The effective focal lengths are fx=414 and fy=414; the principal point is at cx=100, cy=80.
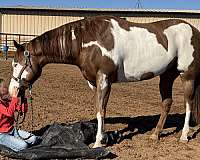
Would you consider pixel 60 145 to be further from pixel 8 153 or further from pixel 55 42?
pixel 55 42

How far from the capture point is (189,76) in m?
6.40

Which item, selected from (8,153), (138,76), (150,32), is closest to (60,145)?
(8,153)

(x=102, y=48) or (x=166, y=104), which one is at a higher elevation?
(x=102, y=48)

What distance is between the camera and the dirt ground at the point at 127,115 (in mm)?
5789

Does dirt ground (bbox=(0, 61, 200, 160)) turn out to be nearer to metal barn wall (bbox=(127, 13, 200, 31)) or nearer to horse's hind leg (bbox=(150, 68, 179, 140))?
horse's hind leg (bbox=(150, 68, 179, 140))

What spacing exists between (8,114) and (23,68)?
2.37 feet

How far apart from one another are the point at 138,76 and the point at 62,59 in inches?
45.3

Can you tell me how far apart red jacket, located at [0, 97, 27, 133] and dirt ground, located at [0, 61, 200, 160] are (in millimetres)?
1260

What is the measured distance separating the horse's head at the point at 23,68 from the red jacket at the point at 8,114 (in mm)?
335

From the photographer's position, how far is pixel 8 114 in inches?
205

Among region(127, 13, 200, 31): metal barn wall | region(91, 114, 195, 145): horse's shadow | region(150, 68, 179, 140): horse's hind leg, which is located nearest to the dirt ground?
region(91, 114, 195, 145): horse's shadow

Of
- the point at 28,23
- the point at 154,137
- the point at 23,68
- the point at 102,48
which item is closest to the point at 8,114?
the point at 23,68

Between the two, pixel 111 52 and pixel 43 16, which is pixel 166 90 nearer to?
pixel 111 52

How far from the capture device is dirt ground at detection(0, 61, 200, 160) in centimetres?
579
